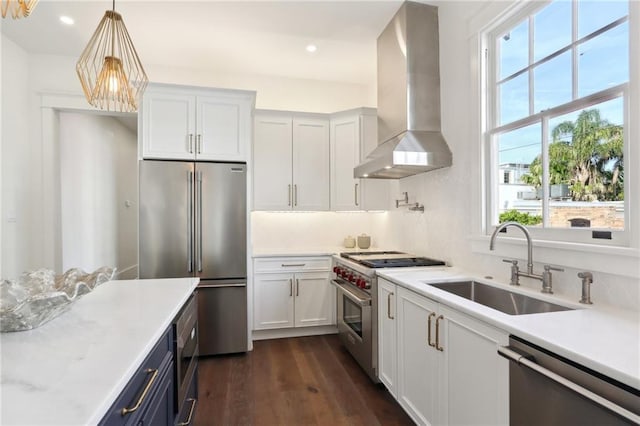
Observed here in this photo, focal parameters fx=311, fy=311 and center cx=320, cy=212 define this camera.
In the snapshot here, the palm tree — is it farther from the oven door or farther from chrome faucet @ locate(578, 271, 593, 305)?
the oven door

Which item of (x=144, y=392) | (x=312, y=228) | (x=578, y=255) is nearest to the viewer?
(x=144, y=392)

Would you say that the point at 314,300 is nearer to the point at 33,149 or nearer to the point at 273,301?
the point at 273,301

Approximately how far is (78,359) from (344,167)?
3141 millimetres

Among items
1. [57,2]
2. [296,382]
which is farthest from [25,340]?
[57,2]

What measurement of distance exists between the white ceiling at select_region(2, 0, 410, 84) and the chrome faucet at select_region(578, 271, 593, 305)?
2372 millimetres

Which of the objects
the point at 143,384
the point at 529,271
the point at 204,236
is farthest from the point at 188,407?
the point at 529,271

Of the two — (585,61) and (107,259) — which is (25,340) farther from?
(107,259)

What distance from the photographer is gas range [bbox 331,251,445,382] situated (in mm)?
2381

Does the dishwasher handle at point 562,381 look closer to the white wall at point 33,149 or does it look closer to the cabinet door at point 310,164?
the cabinet door at point 310,164

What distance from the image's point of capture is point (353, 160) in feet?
12.0

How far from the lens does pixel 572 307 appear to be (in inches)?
54.8

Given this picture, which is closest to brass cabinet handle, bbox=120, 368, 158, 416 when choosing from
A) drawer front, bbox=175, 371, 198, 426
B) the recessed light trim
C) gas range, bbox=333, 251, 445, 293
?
drawer front, bbox=175, 371, 198, 426

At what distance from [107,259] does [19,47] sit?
2.92 metres

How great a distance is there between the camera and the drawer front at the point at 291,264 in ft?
11.0
